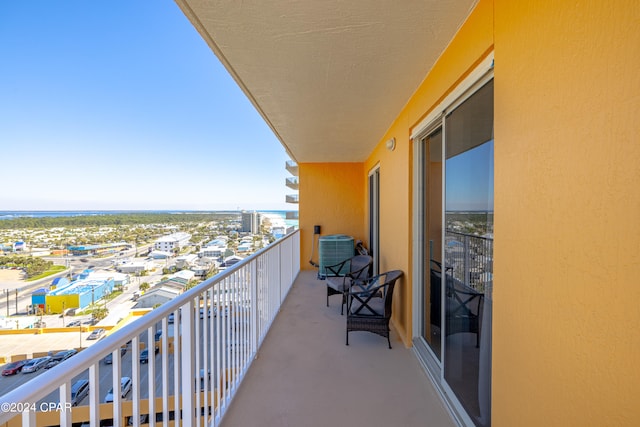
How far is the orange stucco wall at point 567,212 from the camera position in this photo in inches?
28.7

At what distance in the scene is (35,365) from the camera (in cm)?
104

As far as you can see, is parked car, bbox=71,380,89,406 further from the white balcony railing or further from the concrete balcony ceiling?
the concrete balcony ceiling

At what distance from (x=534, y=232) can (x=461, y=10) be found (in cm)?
126

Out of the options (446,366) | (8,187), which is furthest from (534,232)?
(8,187)

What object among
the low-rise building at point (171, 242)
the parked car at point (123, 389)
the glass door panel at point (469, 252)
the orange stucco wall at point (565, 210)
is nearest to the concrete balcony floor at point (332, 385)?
the glass door panel at point (469, 252)

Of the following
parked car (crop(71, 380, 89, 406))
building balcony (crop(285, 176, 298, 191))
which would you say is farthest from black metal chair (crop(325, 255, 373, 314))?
building balcony (crop(285, 176, 298, 191))

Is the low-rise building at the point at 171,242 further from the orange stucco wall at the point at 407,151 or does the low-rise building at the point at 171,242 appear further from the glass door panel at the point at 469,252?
the glass door panel at the point at 469,252

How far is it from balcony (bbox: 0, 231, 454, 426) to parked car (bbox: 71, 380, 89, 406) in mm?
28

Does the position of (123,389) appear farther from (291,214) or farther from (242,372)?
(291,214)

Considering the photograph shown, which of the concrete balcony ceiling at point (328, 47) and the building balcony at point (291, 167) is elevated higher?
the building balcony at point (291, 167)

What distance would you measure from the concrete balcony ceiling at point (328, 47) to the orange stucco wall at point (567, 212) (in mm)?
500

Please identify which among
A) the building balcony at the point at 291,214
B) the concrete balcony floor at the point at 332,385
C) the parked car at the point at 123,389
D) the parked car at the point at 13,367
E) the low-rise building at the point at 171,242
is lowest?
the concrete balcony floor at the point at 332,385

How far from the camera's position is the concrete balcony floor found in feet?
5.97

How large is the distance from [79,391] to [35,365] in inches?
11.7
